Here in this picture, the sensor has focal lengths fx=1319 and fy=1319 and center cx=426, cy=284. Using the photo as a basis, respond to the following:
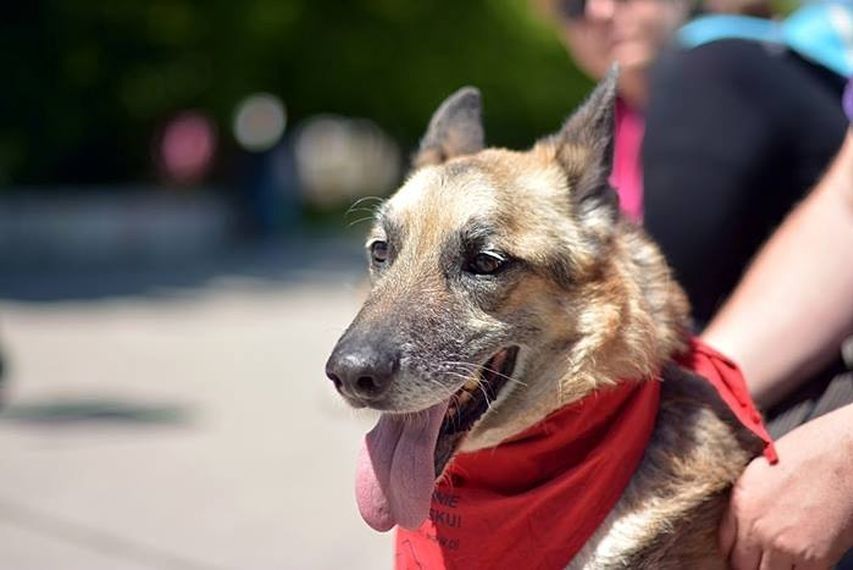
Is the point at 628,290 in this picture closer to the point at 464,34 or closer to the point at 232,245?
the point at 232,245

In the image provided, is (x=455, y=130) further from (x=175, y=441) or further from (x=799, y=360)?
(x=175, y=441)

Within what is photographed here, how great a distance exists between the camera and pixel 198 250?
22312 mm

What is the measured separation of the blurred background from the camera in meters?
7.11

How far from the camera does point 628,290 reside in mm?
2922

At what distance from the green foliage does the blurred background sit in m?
0.05

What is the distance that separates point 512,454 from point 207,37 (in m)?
20.5

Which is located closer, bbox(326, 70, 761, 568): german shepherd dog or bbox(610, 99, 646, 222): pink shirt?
bbox(326, 70, 761, 568): german shepherd dog

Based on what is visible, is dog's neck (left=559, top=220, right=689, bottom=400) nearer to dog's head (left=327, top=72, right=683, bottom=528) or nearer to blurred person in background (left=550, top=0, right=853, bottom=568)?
dog's head (left=327, top=72, right=683, bottom=528)

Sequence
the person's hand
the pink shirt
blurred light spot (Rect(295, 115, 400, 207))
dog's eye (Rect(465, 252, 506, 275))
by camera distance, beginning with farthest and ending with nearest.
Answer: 1. blurred light spot (Rect(295, 115, 400, 207))
2. the pink shirt
3. dog's eye (Rect(465, 252, 506, 275))
4. the person's hand

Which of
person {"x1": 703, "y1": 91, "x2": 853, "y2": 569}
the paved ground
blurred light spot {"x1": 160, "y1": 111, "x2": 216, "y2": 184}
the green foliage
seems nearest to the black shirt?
person {"x1": 703, "y1": 91, "x2": 853, "y2": 569}

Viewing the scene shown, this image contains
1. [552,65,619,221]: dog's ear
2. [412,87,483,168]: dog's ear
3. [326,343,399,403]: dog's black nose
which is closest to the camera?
[326,343,399,403]: dog's black nose

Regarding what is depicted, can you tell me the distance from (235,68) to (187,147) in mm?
4299

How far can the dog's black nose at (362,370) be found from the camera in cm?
266

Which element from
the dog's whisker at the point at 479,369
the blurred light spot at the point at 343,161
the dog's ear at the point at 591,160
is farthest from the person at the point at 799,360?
the blurred light spot at the point at 343,161
